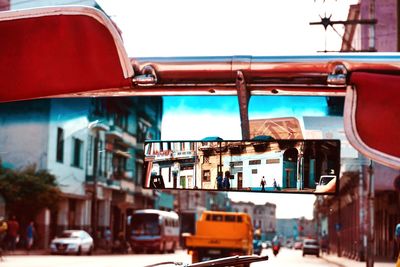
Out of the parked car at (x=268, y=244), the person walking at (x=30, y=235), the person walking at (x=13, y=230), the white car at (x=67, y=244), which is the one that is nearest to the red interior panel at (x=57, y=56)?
the parked car at (x=268, y=244)

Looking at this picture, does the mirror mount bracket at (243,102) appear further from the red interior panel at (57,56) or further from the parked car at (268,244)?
the parked car at (268,244)

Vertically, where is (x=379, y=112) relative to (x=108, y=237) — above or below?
above

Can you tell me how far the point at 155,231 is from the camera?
3.65 meters

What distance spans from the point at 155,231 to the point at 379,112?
1.57 m

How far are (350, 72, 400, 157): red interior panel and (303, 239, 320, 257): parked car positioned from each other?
1031 mm

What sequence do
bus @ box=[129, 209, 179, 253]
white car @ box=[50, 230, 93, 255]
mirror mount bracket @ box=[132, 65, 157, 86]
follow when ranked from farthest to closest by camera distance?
white car @ box=[50, 230, 93, 255] → bus @ box=[129, 209, 179, 253] → mirror mount bracket @ box=[132, 65, 157, 86]

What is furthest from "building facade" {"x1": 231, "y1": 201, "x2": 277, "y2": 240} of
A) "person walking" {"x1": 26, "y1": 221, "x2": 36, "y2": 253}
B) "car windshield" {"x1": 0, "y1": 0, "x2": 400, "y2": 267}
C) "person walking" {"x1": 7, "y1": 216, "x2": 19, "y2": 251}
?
"person walking" {"x1": 26, "y1": 221, "x2": 36, "y2": 253}

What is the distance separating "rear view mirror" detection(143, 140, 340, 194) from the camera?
96.0 inches

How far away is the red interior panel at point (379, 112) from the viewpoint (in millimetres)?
2316

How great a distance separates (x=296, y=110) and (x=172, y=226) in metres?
1.75

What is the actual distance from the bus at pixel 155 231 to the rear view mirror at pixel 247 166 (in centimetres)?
66

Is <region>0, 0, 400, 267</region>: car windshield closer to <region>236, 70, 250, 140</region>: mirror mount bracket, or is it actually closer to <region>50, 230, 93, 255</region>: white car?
<region>236, 70, 250, 140</region>: mirror mount bracket

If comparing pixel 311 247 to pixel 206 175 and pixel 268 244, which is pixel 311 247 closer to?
pixel 268 244

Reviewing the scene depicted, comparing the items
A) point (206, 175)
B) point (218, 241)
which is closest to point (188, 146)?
point (206, 175)
